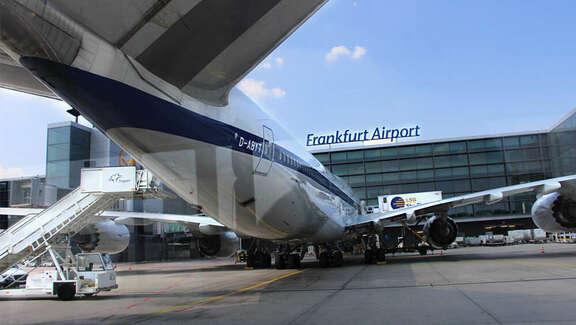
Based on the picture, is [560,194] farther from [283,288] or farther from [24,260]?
[24,260]

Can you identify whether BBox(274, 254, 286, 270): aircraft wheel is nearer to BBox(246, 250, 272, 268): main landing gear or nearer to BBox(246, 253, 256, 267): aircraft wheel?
BBox(246, 250, 272, 268): main landing gear

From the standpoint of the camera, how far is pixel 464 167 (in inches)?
1740

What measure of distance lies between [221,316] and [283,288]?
10.6 ft

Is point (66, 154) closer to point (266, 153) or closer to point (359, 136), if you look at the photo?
point (266, 153)

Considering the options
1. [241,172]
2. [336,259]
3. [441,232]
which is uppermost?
[241,172]

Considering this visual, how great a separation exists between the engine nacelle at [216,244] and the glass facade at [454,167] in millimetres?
32205

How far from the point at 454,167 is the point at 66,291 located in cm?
4258

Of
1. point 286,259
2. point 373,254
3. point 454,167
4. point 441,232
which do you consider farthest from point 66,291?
point 454,167

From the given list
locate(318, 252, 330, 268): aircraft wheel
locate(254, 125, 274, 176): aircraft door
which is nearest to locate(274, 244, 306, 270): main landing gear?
locate(318, 252, 330, 268): aircraft wheel

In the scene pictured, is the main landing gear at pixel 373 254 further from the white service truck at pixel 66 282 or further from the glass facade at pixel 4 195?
the glass facade at pixel 4 195

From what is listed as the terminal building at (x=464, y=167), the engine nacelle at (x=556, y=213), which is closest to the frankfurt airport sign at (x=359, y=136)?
the terminal building at (x=464, y=167)

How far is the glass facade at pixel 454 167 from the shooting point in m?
42.3

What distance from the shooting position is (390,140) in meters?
46.1

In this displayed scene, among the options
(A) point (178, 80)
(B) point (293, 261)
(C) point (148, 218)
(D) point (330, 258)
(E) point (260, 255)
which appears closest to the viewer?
(A) point (178, 80)
